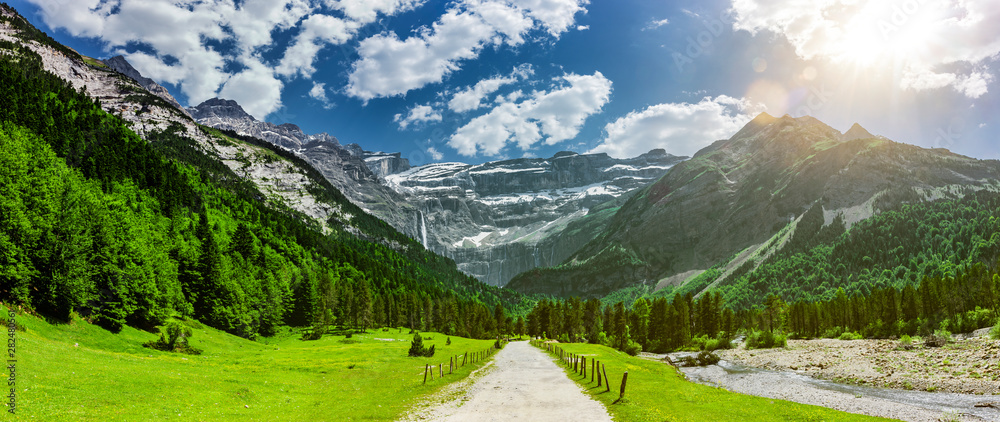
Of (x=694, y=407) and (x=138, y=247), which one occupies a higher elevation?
(x=138, y=247)

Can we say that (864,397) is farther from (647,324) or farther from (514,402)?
(647,324)

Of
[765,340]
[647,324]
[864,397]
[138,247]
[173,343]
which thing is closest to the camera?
[864,397]

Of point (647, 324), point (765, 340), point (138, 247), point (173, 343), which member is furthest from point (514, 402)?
point (765, 340)

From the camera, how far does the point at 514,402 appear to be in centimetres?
2961

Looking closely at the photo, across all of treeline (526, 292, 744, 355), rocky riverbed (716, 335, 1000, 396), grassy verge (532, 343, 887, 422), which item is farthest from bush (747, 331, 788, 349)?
grassy verge (532, 343, 887, 422)

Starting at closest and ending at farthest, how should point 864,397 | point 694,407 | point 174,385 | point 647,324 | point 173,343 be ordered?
point 174,385 → point 694,407 → point 864,397 → point 173,343 → point 647,324

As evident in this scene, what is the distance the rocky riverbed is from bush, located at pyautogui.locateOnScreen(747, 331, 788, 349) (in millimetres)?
23663

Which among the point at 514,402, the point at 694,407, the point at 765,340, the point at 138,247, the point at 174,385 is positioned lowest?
the point at 765,340

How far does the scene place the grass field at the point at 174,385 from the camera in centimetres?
2105

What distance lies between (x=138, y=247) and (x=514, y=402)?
5532 centimetres

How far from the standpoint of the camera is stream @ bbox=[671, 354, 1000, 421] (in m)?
36.1

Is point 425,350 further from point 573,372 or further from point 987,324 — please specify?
point 987,324

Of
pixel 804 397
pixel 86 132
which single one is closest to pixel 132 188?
pixel 86 132

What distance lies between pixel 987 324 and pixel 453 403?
138m
